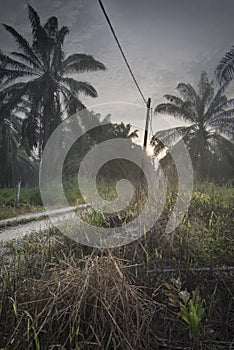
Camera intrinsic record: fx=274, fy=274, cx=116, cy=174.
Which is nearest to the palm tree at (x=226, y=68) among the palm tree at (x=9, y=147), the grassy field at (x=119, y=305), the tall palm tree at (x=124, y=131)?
the grassy field at (x=119, y=305)

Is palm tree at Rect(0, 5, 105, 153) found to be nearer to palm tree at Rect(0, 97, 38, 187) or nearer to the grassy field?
palm tree at Rect(0, 97, 38, 187)

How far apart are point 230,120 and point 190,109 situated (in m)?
2.67

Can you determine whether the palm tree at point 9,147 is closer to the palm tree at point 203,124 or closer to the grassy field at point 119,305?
the palm tree at point 203,124

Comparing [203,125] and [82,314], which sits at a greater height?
[203,125]

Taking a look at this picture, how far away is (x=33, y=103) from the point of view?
50.8ft

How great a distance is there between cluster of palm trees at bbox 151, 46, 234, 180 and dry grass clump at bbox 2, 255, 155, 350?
15204 millimetres

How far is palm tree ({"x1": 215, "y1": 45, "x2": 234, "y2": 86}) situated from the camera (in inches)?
333

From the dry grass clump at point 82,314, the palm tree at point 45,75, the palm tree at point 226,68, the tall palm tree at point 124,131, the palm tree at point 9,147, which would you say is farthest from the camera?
the palm tree at point 9,147

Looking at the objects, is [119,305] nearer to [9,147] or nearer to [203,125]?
[203,125]

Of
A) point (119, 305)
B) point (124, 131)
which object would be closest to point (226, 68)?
point (119, 305)

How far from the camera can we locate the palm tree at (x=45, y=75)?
14.8 metres

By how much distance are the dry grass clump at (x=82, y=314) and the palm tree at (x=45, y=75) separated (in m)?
13.8

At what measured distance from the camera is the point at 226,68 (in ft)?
28.1

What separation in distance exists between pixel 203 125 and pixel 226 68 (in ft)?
35.0
